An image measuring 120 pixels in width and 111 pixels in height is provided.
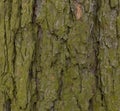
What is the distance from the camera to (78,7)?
1.31 metres

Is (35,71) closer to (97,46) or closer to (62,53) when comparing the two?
(62,53)

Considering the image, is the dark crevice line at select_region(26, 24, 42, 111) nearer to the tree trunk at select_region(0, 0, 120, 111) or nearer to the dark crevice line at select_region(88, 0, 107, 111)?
the tree trunk at select_region(0, 0, 120, 111)

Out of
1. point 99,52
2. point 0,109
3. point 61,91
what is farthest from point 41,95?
point 99,52

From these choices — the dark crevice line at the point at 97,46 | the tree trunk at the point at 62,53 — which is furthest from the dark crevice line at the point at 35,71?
the dark crevice line at the point at 97,46

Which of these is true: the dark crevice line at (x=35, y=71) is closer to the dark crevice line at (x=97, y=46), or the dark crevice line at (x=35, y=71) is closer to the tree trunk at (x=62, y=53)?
the tree trunk at (x=62, y=53)

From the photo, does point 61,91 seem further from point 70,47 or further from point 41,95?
point 70,47

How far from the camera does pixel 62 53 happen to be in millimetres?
1323

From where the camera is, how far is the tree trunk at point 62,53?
51.6 inches

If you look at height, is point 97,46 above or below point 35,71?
above

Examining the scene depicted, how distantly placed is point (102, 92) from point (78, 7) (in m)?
0.37

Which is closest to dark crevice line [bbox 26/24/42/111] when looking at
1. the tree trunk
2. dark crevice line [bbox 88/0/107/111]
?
the tree trunk

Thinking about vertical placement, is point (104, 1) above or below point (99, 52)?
above

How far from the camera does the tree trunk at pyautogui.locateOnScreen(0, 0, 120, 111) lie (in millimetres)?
1312

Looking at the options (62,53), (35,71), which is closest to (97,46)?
(62,53)
